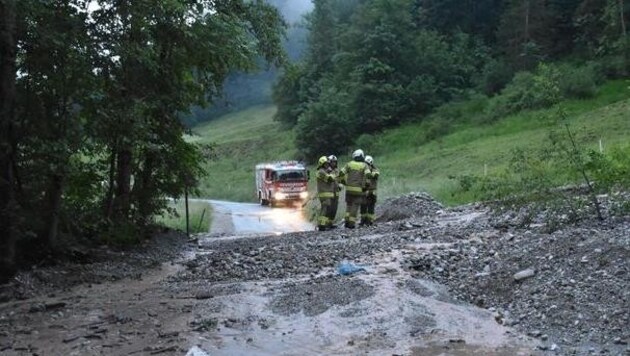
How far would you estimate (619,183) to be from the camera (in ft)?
36.3

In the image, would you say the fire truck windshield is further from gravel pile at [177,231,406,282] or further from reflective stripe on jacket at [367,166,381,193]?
gravel pile at [177,231,406,282]

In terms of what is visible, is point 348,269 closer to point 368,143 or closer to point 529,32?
point 368,143

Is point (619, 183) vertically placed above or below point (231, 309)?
above

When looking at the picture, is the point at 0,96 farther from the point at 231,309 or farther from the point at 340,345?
the point at 340,345

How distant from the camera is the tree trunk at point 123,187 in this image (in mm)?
17047

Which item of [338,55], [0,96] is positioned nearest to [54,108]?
[0,96]

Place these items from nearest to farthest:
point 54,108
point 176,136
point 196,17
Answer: point 54,108 → point 196,17 → point 176,136

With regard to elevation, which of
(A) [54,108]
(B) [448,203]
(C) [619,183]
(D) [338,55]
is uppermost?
(D) [338,55]

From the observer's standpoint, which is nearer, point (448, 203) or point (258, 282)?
point (258, 282)

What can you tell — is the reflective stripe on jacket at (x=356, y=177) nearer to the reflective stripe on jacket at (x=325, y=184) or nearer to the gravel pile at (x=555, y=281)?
A: the reflective stripe on jacket at (x=325, y=184)

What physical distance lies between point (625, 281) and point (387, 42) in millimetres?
59021

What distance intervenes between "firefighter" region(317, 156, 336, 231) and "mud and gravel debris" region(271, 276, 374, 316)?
29.2ft

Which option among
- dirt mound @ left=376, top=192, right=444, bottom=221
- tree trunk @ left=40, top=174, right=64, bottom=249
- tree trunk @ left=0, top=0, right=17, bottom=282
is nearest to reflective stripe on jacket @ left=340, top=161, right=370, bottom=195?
dirt mound @ left=376, top=192, right=444, bottom=221

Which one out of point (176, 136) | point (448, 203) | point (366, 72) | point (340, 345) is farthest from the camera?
point (366, 72)
